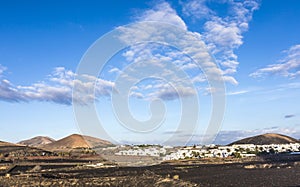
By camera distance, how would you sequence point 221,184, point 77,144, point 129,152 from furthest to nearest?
point 77,144 < point 129,152 < point 221,184

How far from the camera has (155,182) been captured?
3556 cm

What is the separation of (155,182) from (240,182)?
23.8ft

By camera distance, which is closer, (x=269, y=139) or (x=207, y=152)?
(x=207, y=152)

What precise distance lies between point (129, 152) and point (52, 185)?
71641 millimetres

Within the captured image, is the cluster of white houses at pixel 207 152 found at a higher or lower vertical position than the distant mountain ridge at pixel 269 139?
lower

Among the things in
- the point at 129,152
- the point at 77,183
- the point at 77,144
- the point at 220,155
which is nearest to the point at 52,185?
the point at 77,183

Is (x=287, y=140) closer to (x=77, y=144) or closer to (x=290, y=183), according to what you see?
(x=77, y=144)

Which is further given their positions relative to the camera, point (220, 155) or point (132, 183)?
point (220, 155)

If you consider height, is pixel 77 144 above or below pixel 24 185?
above

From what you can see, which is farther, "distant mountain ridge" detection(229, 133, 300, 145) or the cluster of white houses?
"distant mountain ridge" detection(229, 133, 300, 145)

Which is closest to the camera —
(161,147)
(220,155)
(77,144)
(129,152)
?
(220,155)

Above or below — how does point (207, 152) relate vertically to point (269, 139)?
below

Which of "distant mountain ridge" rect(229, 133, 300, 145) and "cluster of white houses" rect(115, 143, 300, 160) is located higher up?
"distant mountain ridge" rect(229, 133, 300, 145)

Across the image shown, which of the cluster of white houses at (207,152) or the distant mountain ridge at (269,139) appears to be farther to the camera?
the distant mountain ridge at (269,139)
